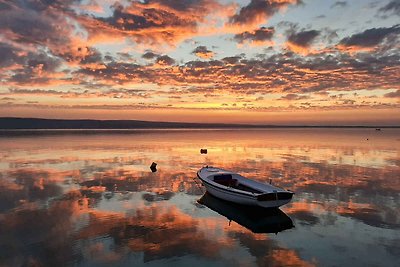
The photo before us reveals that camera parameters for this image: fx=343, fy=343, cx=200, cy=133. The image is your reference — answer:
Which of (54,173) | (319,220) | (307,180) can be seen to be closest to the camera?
(319,220)

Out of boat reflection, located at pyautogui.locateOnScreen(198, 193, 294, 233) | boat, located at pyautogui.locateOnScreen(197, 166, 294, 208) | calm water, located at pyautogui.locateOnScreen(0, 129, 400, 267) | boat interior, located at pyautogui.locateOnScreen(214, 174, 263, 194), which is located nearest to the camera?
calm water, located at pyautogui.locateOnScreen(0, 129, 400, 267)

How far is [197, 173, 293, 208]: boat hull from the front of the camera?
22.5 meters

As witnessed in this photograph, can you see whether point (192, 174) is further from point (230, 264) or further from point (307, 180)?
point (230, 264)

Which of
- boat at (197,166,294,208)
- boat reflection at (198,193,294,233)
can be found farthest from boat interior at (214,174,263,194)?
boat reflection at (198,193,294,233)

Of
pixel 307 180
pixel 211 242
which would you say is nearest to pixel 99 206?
pixel 211 242

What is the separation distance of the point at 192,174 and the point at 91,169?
13.3m

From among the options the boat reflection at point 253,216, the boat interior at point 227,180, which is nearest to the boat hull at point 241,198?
the boat reflection at point 253,216

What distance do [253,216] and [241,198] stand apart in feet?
5.01

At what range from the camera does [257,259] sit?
15.5 metres

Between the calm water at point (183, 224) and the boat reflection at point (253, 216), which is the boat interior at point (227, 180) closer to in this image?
the calm water at point (183, 224)

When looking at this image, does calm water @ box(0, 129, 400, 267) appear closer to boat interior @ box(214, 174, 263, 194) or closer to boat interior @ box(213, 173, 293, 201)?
boat interior @ box(213, 173, 293, 201)

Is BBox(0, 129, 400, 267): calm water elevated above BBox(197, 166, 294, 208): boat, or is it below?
below

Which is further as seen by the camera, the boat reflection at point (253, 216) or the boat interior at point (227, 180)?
the boat interior at point (227, 180)

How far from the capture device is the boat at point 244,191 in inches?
884
